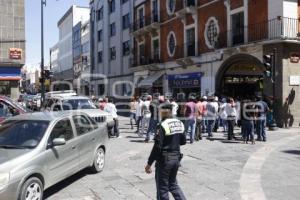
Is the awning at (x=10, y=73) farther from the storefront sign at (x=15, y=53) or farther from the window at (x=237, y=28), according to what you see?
the window at (x=237, y=28)

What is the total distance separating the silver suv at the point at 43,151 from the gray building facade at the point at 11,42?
1687 centimetres

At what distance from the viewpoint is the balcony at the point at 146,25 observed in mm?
36250

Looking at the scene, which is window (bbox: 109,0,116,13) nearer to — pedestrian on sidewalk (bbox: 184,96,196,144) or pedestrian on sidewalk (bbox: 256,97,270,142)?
pedestrian on sidewalk (bbox: 184,96,196,144)

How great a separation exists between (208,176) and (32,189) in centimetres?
419

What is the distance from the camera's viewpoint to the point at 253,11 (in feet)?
78.6

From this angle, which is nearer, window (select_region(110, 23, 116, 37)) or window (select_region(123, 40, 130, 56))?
window (select_region(123, 40, 130, 56))

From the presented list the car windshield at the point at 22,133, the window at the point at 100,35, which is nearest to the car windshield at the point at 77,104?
the car windshield at the point at 22,133

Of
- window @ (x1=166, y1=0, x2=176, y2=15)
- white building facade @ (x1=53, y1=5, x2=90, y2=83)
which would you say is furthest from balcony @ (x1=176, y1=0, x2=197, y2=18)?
white building facade @ (x1=53, y1=5, x2=90, y2=83)

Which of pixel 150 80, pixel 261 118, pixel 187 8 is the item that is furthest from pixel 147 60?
pixel 261 118

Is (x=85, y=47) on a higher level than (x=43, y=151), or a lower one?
higher

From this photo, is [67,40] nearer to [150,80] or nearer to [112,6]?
[112,6]

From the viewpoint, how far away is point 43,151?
7562 mm

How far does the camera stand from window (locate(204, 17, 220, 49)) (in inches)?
1081

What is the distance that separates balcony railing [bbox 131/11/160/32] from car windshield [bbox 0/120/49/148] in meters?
28.4
